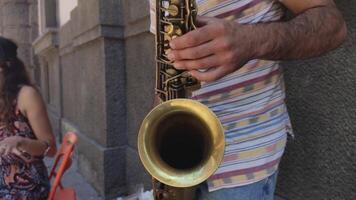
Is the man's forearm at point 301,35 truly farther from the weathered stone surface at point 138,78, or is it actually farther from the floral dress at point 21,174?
the weathered stone surface at point 138,78

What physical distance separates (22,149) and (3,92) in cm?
42

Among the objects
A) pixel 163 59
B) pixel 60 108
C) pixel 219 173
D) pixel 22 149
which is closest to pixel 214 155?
pixel 219 173

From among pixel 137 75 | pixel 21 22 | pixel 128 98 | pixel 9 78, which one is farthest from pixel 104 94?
pixel 21 22

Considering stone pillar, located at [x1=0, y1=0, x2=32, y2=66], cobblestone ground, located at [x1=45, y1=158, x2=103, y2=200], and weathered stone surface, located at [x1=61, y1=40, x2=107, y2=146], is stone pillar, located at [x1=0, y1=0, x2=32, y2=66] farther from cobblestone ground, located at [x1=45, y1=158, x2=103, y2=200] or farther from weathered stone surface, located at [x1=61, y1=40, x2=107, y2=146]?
cobblestone ground, located at [x1=45, y1=158, x2=103, y2=200]

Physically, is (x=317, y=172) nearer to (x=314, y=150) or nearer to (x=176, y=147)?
(x=314, y=150)

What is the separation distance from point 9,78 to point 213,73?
2.20 m

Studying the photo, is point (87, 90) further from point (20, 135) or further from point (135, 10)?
point (20, 135)

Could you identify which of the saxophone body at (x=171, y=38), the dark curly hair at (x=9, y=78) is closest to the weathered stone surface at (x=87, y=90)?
the dark curly hair at (x=9, y=78)

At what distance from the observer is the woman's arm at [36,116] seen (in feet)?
9.21

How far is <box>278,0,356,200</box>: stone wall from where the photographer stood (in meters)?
1.99

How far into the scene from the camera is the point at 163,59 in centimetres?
146

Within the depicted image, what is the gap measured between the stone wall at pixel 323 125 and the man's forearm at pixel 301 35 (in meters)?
0.76

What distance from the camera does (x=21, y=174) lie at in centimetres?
273

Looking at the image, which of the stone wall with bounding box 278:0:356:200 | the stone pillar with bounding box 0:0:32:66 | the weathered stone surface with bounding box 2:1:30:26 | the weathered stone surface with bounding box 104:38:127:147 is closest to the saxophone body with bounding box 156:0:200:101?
the stone wall with bounding box 278:0:356:200
